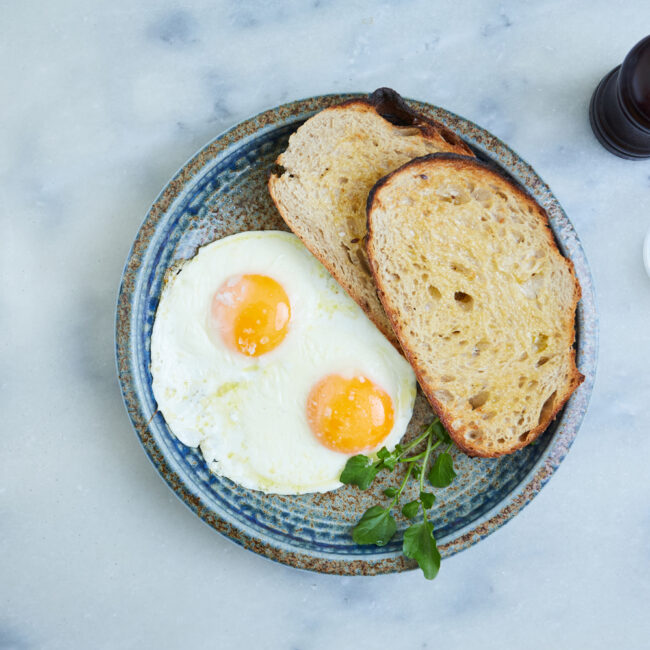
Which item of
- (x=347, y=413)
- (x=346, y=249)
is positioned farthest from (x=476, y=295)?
(x=347, y=413)

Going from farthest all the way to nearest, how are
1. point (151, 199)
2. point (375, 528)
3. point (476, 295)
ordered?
point (151, 199) < point (375, 528) < point (476, 295)

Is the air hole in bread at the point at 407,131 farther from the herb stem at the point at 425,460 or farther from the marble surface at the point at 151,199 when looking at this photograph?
the herb stem at the point at 425,460

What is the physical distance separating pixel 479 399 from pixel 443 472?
282 millimetres

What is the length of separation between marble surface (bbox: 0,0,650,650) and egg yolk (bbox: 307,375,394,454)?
65 cm

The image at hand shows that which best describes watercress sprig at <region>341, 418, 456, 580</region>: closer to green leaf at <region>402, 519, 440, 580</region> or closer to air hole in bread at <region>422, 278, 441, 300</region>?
green leaf at <region>402, 519, 440, 580</region>

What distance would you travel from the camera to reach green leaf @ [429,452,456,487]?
2002 mm

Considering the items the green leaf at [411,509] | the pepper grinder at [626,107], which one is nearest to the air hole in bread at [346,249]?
the green leaf at [411,509]

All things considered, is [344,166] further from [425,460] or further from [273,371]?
[425,460]

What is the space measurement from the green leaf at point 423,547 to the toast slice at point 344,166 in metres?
0.75

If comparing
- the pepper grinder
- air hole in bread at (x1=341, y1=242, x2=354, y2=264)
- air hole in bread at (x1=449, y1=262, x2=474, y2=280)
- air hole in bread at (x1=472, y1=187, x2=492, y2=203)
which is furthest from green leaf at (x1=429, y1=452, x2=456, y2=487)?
the pepper grinder

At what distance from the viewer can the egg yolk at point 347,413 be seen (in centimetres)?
196

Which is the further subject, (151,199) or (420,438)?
(151,199)

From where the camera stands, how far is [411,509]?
202 centimetres

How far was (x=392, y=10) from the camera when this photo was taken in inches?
87.7
